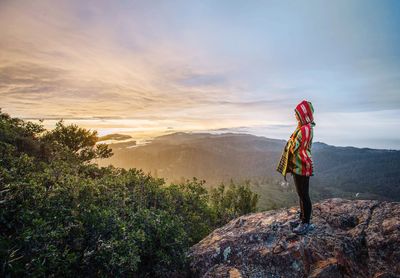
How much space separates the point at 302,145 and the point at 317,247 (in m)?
3.42

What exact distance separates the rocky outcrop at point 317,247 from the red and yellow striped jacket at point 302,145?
2.49 metres

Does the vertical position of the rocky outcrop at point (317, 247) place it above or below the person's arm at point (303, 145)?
below

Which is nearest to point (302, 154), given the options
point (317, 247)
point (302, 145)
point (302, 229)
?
point (302, 145)

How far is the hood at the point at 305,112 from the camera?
8.78 metres

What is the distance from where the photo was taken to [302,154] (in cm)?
855

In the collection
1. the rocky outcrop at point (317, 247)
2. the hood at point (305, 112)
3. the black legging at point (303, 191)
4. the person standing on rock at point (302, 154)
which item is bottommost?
the rocky outcrop at point (317, 247)

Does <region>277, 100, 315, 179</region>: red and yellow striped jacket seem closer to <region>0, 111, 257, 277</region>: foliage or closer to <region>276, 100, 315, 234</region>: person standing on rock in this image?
<region>276, 100, 315, 234</region>: person standing on rock

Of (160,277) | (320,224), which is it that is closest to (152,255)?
(160,277)

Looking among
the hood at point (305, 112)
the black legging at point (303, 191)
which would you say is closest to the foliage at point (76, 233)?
the black legging at point (303, 191)

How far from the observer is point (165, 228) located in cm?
1055

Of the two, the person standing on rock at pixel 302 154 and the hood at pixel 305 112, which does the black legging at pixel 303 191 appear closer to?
the person standing on rock at pixel 302 154

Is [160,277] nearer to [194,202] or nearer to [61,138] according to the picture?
[194,202]

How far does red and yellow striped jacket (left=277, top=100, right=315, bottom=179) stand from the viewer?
28.1 ft

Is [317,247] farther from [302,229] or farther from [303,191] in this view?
[303,191]
